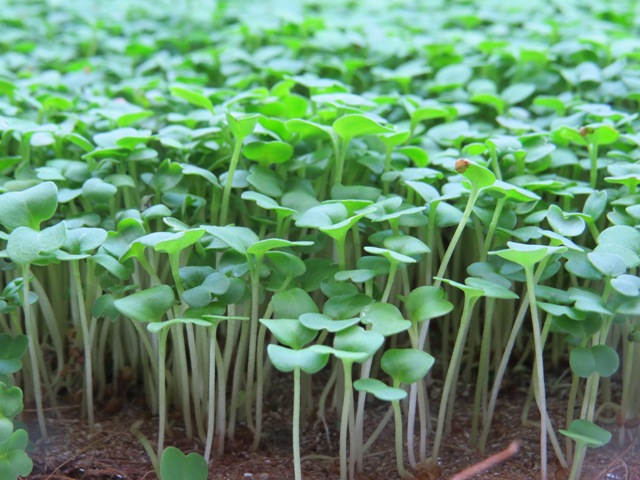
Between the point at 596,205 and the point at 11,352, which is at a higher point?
the point at 596,205

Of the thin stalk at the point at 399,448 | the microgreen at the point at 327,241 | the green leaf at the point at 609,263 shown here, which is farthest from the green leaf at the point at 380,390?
the green leaf at the point at 609,263

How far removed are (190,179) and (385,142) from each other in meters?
0.36

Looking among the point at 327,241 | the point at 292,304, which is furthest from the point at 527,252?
the point at 327,241

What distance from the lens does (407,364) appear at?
0.88m

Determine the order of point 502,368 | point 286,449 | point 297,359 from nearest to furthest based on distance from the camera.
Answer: point 297,359
point 502,368
point 286,449

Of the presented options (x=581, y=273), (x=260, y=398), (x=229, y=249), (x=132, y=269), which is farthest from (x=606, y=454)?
(x=132, y=269)

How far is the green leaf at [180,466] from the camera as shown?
3.03ft

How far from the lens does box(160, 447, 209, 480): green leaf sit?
92 cm

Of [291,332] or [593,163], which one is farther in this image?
[593,163]

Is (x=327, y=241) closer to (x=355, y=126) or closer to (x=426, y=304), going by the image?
(x=355, y=126)

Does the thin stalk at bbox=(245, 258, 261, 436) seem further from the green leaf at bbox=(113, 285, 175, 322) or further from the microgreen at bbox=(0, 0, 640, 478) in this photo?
the green leaf at bbox=(113, 285, 175, 322)

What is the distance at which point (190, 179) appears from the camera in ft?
4.11

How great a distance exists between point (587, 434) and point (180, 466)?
54cm

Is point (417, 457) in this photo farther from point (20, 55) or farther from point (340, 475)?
point (20, 55)
